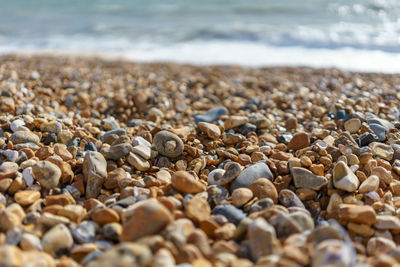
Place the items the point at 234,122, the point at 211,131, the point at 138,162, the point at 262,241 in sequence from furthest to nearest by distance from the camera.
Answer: the point at 234,122 → the point at 211,131 → the point at 138,162 → the point at 262,241

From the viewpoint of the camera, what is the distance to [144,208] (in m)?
1.27

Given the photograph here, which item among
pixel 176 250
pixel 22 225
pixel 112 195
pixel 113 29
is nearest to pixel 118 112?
pixel 112 195

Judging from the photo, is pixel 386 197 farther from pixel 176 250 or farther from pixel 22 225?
pixel 22 225

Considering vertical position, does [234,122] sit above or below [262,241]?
above

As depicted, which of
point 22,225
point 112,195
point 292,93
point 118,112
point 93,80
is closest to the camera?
point 22,225

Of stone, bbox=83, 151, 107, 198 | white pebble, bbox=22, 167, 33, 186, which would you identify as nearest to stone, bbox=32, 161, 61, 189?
white pebble, bbox=22, 167, 33, 186

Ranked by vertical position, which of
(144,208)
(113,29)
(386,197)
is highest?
(113,29)

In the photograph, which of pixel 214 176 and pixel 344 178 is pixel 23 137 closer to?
pixel 214 176

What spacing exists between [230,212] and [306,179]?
0.47 meters

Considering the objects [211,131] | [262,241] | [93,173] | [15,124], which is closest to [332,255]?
[262,241]

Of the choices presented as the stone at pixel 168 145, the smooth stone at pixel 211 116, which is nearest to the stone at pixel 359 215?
the stone at pixel 168 145

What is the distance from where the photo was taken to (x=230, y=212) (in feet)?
4.92

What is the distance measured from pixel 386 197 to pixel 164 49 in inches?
254

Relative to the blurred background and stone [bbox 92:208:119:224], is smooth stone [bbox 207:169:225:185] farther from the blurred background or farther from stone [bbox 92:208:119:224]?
the blurred background
